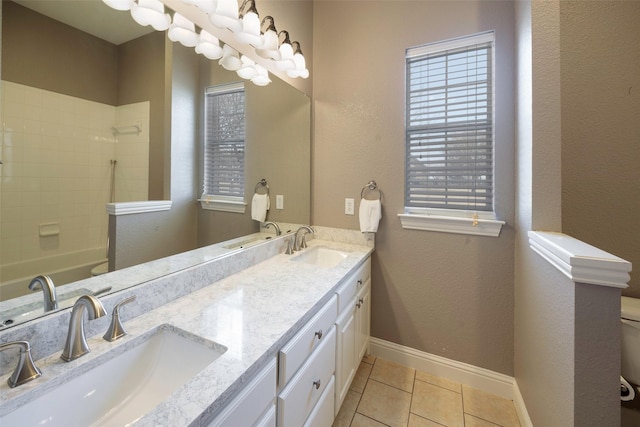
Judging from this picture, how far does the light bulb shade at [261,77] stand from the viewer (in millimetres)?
1581

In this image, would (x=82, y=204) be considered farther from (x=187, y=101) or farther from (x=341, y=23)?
(x=341, y=23)

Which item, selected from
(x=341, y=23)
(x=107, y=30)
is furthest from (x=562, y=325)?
(x=341, y=23)

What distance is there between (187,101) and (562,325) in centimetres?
176

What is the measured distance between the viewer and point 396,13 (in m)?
1.89

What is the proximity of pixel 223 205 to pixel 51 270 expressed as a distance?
0.71 meters

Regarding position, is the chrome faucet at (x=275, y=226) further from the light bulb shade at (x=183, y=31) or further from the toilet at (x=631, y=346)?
the toilet at (x=631, y=346)

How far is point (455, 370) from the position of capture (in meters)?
1.83

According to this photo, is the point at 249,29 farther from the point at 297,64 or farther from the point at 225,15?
the point at 297,64

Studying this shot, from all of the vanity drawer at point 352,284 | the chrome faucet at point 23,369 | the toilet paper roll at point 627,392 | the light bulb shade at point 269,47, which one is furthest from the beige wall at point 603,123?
the chrome faucet at point 23,369

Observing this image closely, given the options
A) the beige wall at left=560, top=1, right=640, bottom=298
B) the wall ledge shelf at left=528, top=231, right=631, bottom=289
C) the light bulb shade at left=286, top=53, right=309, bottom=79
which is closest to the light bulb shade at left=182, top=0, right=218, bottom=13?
the light bulb shade at left=286, top=53, right=309, bottom=79

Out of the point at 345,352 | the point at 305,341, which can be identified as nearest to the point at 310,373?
the point at 305,341

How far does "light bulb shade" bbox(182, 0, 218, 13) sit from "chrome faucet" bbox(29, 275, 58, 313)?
1.15 metres

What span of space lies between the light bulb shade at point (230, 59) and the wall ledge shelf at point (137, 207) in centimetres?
76

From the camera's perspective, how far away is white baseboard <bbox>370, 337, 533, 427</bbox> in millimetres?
1692
